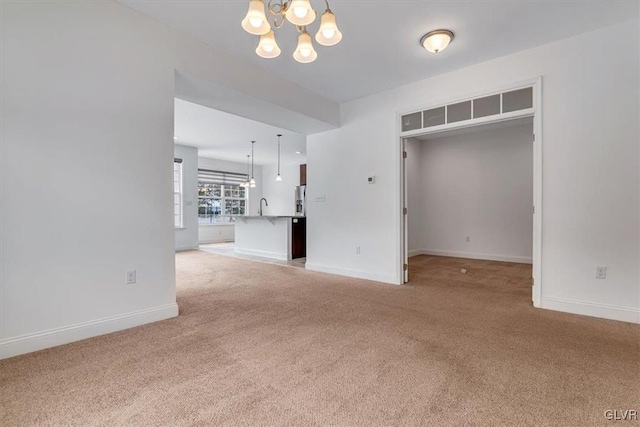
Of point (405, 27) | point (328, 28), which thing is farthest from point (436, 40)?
point (328, 28)

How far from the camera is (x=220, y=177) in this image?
995 cm

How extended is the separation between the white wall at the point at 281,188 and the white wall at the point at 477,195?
15.4 feet

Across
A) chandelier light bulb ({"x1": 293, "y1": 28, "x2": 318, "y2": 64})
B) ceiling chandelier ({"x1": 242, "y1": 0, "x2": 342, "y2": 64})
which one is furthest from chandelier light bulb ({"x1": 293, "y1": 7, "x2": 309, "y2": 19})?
chandelier light bulb ({"x1": 293, "y1": 28, "x2": 318, "y2": 64})

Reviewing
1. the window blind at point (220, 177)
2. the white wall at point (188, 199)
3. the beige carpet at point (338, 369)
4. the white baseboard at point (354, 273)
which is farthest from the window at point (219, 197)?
the beige carpet at point (338, 369)

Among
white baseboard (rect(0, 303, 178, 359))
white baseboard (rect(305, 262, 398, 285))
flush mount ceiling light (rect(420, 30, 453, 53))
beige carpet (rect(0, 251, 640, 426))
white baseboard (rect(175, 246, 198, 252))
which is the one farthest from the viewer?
white baseboard (rect(175, 246, 198, 252))

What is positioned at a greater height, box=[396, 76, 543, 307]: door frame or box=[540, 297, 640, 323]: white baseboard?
box=[396, 76, 543, 307]: door frame

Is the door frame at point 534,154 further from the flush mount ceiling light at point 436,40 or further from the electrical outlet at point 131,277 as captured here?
the electrical outlet at point 131,277

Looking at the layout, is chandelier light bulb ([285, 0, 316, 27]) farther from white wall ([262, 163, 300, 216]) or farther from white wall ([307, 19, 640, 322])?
white wall ([262, 163, 300, 216])

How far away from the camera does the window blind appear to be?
31.0 feet

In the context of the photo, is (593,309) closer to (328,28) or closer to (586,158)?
(586,158)

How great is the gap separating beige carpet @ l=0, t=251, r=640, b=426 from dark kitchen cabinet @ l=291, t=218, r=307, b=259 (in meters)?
3.11

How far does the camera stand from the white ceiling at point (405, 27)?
253 cm

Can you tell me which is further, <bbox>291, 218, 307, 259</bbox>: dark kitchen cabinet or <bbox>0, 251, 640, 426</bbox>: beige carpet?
<bbox>291, 218, 307, 259</bbox>: dark kitchen cabinet

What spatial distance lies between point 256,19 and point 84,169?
1.77 meters
